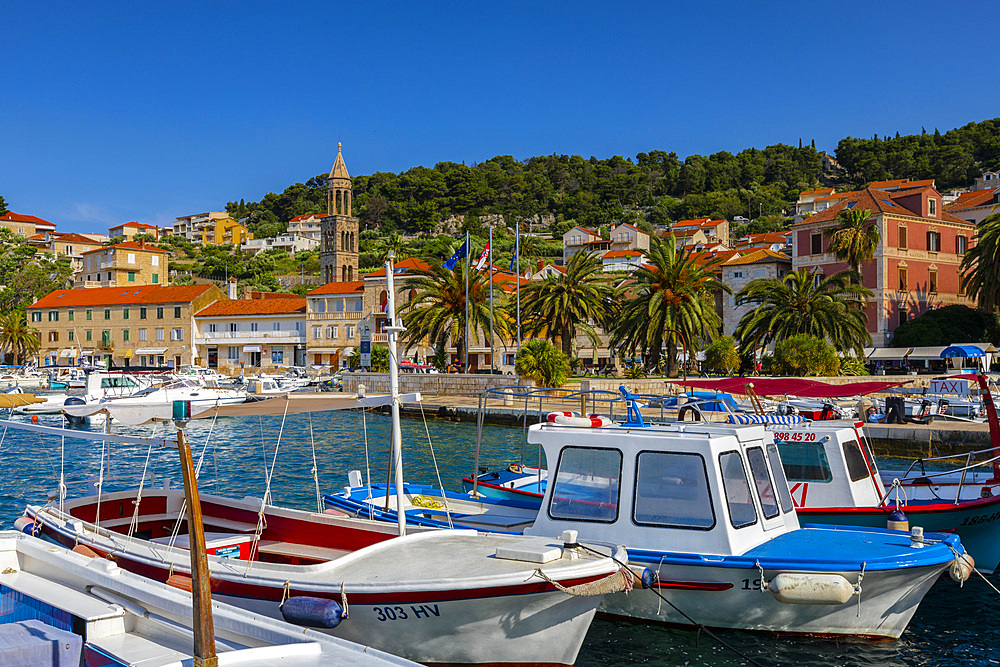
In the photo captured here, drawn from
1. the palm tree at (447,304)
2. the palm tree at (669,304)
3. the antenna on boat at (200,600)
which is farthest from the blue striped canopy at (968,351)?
the palm tree at (447,304)

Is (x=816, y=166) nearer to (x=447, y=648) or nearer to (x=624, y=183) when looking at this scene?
(x=624, y=183)

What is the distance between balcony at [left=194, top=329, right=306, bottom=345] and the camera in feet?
267

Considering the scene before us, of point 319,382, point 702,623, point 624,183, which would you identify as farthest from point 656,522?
point 624,183

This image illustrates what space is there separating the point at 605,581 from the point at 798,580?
9.62 ft

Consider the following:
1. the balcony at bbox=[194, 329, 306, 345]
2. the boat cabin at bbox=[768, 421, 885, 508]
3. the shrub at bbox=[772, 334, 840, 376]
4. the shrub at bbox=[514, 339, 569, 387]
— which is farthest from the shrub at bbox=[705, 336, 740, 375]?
the balcony at bbox=[194, 329, 306, 345]

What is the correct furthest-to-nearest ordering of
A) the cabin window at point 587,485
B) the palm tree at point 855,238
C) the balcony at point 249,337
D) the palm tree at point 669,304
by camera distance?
the balcony at point 249,337 < the palm tree at point 855,238 < the palm tree at point 669,304 < the cabin window at point 587,485

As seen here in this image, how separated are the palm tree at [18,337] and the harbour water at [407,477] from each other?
190ft

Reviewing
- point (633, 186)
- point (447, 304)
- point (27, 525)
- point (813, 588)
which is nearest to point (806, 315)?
point (447, 304)

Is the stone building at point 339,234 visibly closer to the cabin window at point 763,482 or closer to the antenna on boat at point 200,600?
the cabin window at point 763,482

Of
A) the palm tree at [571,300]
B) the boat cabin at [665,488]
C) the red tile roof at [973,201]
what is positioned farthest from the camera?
the red tile roof at [973,201]

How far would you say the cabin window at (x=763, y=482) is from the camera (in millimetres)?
10820

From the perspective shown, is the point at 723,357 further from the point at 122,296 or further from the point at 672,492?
the point at 122,296

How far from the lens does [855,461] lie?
13.7 metres

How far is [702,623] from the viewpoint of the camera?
410 inches
